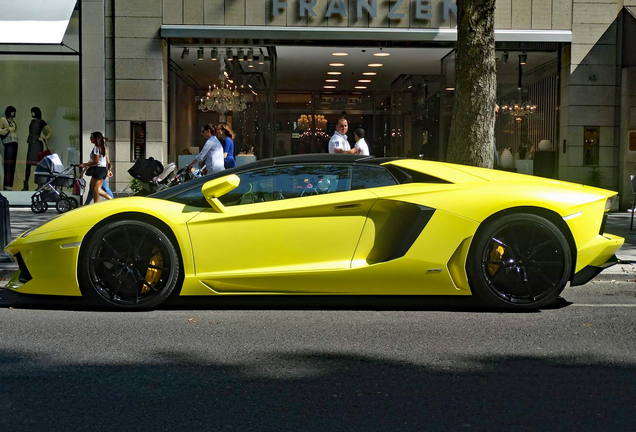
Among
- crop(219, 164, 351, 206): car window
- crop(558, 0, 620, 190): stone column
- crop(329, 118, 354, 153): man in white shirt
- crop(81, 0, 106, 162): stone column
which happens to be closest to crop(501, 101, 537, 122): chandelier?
crop(558, 0, 620, 190): stone column

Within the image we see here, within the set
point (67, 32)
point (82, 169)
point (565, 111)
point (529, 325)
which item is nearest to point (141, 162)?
point (82, 169)

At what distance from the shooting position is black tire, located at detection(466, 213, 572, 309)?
21.7 feet

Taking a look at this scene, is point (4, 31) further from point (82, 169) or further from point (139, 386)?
point (139, 386)

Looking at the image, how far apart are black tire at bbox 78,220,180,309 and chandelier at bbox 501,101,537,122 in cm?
1487

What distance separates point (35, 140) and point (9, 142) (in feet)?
1.94

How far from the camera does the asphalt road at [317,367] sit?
394 centimetres

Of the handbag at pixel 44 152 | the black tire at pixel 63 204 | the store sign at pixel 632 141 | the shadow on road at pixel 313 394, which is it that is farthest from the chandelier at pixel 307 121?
the shadow on road at pixel 313 394

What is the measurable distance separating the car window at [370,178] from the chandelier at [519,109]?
13899 millimetres

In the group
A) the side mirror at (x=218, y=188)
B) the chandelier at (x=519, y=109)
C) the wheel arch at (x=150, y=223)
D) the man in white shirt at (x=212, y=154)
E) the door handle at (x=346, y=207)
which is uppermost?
the chandelier at (x=519, y=109)

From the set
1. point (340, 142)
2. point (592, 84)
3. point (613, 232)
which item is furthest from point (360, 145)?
point (592, 84)

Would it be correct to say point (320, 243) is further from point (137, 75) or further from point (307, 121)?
point (307, 121)

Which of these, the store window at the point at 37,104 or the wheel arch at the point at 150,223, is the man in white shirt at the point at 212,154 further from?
the wheel arch at the point at 150,223

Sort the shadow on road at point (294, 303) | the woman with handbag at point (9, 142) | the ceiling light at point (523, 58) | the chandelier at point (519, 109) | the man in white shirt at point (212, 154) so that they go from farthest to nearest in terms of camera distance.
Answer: the chandelier at point (519, 109)
the woman with handbag at point (9, 142)
the ceiling light at point (523, 58)
the man in white shirt at point (212, 154)
the shadow on road at point (294, 303)

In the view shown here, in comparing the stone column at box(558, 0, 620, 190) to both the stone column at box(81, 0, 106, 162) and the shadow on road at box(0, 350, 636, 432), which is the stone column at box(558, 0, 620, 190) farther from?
the shadow on road at box(0, 350, 636, 432)
